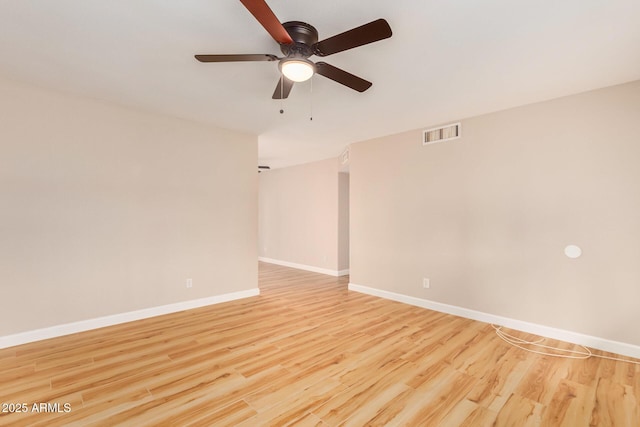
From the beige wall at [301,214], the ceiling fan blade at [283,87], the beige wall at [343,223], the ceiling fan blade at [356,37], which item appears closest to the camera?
the ceiling fan blade at [356,37]

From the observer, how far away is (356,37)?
5.53ft

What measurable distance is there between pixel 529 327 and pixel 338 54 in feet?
11.4

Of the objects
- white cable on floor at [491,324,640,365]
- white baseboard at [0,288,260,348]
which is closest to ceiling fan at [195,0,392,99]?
white cable on floor at [491,324,640,365]

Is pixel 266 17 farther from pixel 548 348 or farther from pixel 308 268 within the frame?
pixel 308 268

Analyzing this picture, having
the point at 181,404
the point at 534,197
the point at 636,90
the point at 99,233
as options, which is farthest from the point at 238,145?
the point at 636,90

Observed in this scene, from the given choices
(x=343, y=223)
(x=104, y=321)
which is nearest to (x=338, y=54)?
(x=104, y=321)

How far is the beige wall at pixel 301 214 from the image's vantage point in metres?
6.36

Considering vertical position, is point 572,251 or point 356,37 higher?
point 356,37

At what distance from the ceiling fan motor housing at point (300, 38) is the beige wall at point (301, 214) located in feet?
14.2

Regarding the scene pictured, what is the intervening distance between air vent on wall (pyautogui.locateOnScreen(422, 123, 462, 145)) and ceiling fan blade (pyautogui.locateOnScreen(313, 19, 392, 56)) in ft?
8.49

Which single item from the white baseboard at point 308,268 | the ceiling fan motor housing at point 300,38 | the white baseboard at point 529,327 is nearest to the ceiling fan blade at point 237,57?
the ceiling fan motor housing at point 300,38

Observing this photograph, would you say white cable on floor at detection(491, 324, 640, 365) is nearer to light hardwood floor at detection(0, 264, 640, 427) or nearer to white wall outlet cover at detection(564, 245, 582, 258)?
light hardwood floor at detection(0, 264, 640, 427)

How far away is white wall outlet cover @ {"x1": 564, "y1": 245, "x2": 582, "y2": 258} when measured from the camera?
9.73 feet

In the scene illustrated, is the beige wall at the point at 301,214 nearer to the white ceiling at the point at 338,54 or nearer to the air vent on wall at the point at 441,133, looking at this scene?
the air vent on wall at the point at 441,133
